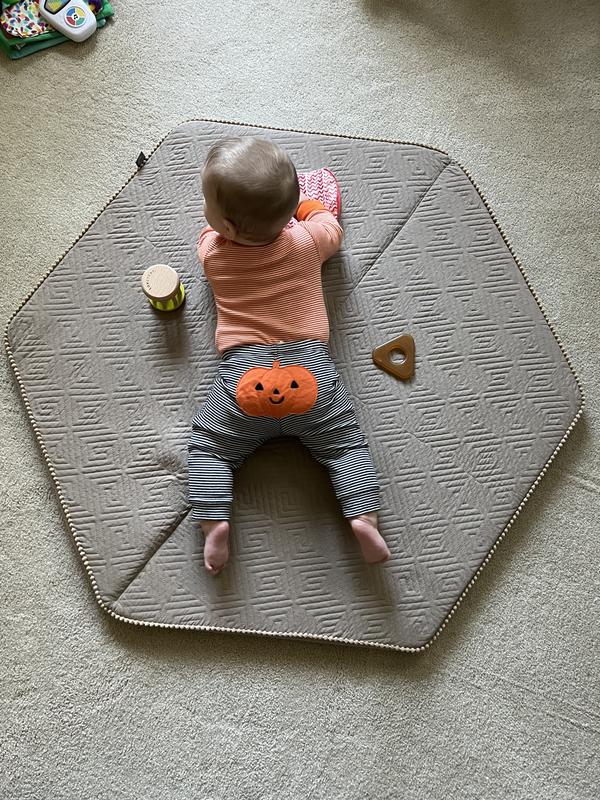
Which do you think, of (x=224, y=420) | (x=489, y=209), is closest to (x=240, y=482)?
(x=224, y=420)

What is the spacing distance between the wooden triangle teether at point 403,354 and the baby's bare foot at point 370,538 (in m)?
0.23

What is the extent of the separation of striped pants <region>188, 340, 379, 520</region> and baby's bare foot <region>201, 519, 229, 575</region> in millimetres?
11

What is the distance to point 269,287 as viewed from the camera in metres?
1.05

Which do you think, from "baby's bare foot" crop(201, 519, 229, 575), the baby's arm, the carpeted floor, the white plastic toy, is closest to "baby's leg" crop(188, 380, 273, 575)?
"baby's bare foot" crop(201, 519, 229, 575)

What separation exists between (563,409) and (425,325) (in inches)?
9.7

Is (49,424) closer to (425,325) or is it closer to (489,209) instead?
(425,325)

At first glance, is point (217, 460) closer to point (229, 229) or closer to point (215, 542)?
point (215, 542)

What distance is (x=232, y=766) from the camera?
0.99m

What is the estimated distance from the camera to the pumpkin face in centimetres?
100

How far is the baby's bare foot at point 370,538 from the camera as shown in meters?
1.01

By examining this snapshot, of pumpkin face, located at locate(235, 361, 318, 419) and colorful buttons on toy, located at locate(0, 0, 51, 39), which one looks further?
colorful buttons on toy, located at locate(0, 0, 51, 39)

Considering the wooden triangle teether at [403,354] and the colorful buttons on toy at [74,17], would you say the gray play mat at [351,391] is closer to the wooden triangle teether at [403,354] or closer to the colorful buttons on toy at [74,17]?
the wooden triangle teether at [403,354]

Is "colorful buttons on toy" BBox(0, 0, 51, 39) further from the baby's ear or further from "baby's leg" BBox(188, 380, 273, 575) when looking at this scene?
"baby's leg" BBox(188, 380, 273, 575)

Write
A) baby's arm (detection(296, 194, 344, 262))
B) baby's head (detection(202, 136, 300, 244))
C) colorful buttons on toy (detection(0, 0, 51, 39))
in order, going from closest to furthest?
baby's head (detection(202, 136, 300, 244)) → baby's arm (detection(296, 194, 344, 262)) → colorful buttons on toy (detection(0, 0, 51, 39))
